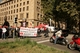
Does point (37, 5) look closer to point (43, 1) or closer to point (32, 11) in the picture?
point (32, 11)

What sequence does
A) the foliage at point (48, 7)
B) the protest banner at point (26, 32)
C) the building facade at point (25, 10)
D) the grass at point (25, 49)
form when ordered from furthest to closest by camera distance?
the building facade at point (25, 10)
the foliage at point (48, 7)
the protest banner at point (26, 32)
the grass at point (25, 49)

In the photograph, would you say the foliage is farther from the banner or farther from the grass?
the grass

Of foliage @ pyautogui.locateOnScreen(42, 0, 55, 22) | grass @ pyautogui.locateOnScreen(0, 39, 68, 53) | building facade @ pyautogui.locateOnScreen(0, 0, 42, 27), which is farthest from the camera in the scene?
building facade @ pyautogui.locateOnScreen(0, 0, 42, 27)

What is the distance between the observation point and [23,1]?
71.8m

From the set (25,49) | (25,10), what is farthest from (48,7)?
(25,49)

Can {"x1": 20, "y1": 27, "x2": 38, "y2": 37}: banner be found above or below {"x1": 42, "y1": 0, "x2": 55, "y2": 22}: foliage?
below

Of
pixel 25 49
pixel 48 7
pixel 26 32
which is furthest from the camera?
pixel 48 7

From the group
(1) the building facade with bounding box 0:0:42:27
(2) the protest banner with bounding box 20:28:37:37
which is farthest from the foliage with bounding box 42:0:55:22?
(1) the building facade with bounding box 0:0:42:27

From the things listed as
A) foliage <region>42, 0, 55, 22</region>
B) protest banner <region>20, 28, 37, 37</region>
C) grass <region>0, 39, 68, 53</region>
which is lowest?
grass <region>0, 39, 68, 53</region>

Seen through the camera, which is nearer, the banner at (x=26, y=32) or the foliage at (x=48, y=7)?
the banner at (x=26, y=32)

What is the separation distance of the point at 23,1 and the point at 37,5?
822 centimetres

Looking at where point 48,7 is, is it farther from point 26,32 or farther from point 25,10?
point 25,10

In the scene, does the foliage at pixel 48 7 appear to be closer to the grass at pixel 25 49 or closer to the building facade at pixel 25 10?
the building facade at pixel 25 10

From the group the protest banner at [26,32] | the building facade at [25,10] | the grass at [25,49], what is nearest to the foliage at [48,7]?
the protest banner at [26,32]
